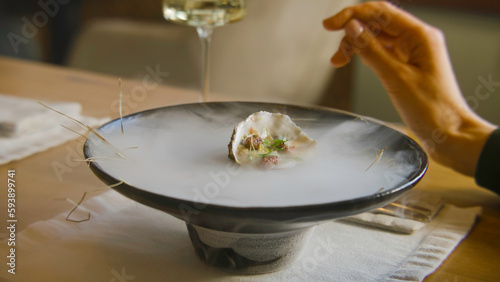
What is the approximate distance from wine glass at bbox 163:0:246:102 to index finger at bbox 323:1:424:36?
21cm

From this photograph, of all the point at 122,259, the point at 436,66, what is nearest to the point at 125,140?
the point at 122,259

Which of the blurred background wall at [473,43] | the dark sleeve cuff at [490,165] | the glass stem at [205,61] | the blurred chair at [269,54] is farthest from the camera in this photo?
the blurred chair at [269,54]

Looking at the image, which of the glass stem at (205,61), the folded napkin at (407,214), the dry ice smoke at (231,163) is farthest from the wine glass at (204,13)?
the folded napkin at (407,214)

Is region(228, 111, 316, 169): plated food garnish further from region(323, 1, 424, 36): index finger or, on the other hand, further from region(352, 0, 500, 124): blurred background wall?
region(352, 0, 500, 124): blurred background wall

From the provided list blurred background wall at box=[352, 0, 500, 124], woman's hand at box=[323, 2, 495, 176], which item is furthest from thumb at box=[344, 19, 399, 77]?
blurred background wall at box=[352, 0, 500, 124]

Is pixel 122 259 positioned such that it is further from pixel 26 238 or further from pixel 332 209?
pixel 332 209

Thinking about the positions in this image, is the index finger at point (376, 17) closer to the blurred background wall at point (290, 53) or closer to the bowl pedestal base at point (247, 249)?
the bowl pedestal base at point (247, 249)

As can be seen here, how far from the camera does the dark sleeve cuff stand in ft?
2.51

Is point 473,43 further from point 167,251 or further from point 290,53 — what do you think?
point 167,251

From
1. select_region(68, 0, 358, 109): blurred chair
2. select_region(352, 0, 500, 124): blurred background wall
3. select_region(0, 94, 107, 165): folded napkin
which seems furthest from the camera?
select_region(68, 0, 358, 109): blurred chair

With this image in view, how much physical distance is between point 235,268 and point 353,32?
0.44 metres

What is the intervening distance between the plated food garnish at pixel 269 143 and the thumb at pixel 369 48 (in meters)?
0.27

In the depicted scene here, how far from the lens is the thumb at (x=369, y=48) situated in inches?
32.2

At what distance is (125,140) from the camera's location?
0.59 metres
